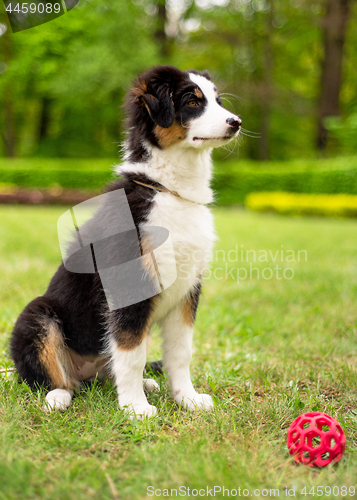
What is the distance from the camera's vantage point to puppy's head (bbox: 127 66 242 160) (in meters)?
2.35

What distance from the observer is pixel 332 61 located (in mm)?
18719


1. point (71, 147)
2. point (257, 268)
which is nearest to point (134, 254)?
point (257, 268)

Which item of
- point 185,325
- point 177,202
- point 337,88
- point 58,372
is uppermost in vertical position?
A: point 337,88

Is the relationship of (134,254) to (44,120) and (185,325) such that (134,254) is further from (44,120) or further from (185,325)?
(44,120)

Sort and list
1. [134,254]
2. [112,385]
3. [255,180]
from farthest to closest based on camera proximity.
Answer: [255,180], [112,385], [134,254]

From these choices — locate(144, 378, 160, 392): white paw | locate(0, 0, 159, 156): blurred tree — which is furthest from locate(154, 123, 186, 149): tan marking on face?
locate(0, 0, 159, 156): blurred tree

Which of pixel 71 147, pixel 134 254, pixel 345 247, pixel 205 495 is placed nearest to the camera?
pixel 205 495

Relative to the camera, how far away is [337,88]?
1880cm

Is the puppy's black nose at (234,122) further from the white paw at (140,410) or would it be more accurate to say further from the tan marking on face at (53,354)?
the white paw at (140,410)

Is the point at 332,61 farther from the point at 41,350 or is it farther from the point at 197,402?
the point at 41,350

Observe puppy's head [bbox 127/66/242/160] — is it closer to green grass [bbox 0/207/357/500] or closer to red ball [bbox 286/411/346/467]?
green grass [bbox 0/207/357/500]

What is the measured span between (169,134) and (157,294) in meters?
0.91

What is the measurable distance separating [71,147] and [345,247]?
68.6ft

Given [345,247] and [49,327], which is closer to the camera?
[49,327]
